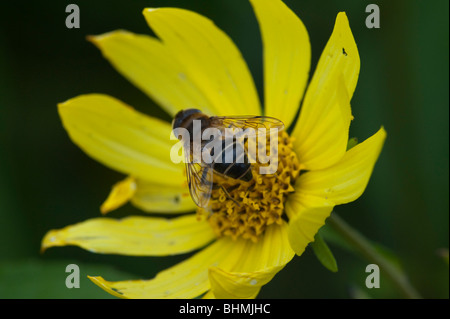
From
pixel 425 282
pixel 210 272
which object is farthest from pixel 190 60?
pixel 425 282

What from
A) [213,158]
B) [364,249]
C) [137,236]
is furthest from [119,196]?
[364,249]

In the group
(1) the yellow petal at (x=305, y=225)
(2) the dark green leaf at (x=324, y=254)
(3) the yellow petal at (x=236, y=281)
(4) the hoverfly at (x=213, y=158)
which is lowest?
(3) the yellow petal at (x=236, y=281)

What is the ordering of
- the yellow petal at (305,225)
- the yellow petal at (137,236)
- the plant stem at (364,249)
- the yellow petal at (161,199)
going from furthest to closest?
1. the yellow petal at (161,199)
2. the yellow petal at (137,236)
3. the plant stem at (364,249)
4. the yellow petal at (305,225)

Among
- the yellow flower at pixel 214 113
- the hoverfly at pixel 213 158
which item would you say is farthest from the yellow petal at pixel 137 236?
the hoverfly at pixel 213 158

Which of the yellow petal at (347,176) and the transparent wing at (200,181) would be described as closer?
the yellow petal at (347,176)

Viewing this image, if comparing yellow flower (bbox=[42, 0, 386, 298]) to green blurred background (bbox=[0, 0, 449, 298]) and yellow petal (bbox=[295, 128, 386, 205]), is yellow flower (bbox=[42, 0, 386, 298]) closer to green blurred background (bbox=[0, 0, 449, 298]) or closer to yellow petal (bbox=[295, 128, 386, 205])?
yellow petal (bbox=[295, 128, 386, 205])

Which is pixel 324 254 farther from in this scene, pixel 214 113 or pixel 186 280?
pixel 214 113

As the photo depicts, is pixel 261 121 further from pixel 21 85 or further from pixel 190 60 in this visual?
pixel 21 85

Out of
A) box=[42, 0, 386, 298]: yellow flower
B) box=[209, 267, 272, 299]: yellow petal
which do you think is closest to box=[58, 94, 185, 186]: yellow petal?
box=[42, 0, 386, 298]: yellow flower

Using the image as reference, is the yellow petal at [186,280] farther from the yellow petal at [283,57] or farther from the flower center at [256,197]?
the yellow petal at [283,57]
